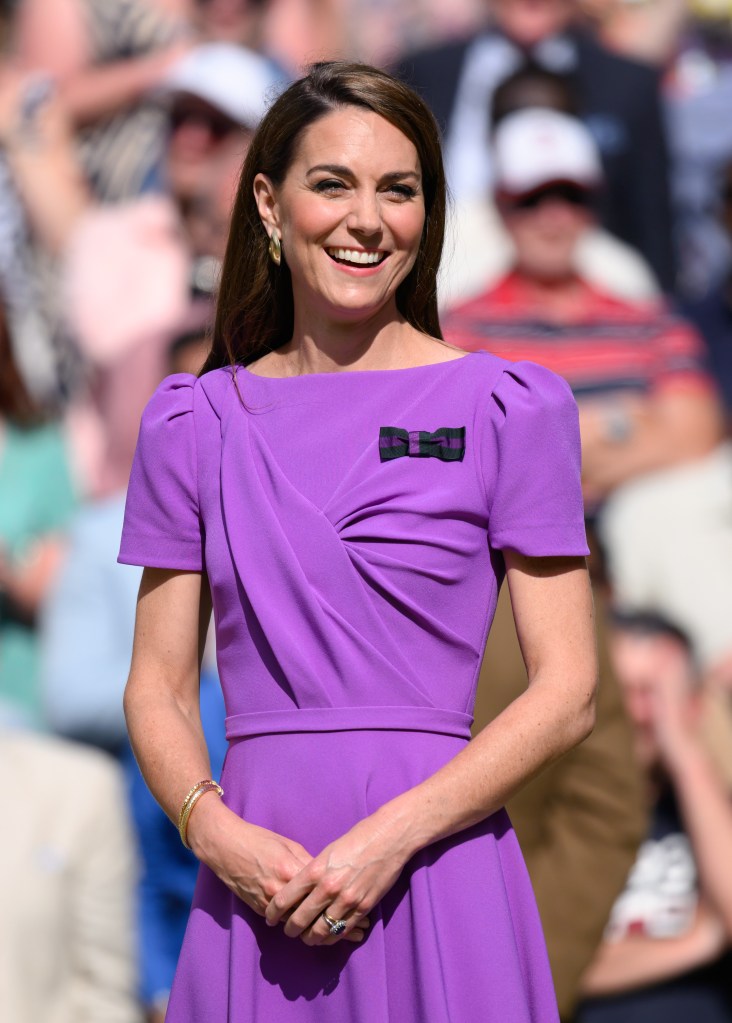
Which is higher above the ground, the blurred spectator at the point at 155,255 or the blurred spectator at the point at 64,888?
the blurred spectator at the point at 155,255

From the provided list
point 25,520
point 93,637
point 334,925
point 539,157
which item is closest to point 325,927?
point 334,925

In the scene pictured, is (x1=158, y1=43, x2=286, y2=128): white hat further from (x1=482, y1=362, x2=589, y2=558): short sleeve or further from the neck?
(x1=482, y1=362, x2=589, y2=558): short sleeve

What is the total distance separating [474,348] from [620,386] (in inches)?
23.0

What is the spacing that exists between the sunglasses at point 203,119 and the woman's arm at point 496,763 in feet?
14.7

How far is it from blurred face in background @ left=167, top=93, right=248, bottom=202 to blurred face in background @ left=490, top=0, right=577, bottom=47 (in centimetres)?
140

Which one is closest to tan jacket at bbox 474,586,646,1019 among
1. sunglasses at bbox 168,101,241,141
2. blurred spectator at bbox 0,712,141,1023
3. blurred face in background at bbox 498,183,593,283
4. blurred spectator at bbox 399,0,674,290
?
blurred spectator at bbox 0,712,141,1023

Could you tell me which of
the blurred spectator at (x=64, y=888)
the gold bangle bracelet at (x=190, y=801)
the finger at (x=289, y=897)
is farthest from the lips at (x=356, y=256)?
the blurred spectator at (x=64, y=888)

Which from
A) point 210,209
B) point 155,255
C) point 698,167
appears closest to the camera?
point 210,209

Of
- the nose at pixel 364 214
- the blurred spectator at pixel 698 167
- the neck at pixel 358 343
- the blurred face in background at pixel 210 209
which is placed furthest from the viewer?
the blurred spectator at pixel 698 167

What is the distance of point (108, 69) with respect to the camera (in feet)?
→ 26.7

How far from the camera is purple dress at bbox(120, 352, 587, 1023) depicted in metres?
2.68

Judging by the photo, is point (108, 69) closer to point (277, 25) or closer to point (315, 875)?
point (277, 25)

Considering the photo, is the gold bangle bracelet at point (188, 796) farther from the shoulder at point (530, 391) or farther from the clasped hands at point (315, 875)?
the shoulder at point (530, 391)

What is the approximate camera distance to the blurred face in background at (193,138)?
678cm
